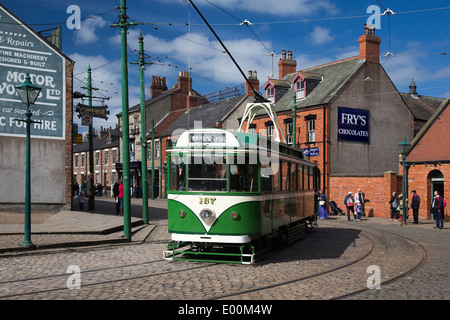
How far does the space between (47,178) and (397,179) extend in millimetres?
19218

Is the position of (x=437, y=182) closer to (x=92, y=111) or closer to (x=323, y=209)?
(x=323, y=209)

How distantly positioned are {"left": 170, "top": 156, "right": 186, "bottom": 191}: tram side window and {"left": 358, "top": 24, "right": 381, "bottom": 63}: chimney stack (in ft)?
92.1

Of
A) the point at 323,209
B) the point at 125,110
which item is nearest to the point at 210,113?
the point at 323,209

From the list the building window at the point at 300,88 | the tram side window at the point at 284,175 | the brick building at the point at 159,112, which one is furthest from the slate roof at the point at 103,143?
the tram side window at the point at 284,175

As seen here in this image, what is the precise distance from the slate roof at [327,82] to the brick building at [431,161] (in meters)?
7.56

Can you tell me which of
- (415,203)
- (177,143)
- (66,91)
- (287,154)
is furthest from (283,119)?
(177,143)

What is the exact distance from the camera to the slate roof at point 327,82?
3484 cm

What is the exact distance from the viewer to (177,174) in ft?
35.9

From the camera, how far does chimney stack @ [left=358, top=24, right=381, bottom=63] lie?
35312mm

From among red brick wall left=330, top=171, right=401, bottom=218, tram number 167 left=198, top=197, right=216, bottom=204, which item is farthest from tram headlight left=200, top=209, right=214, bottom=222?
red brick wall left=330, top=171, right=401, bottom=218

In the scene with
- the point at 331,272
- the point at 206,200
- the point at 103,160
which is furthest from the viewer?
the point at 103,160

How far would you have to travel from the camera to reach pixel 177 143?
1095 cm

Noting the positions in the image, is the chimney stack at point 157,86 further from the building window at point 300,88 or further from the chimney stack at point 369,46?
the chimney stack at point 369,46

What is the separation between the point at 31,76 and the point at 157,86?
36895 mm
